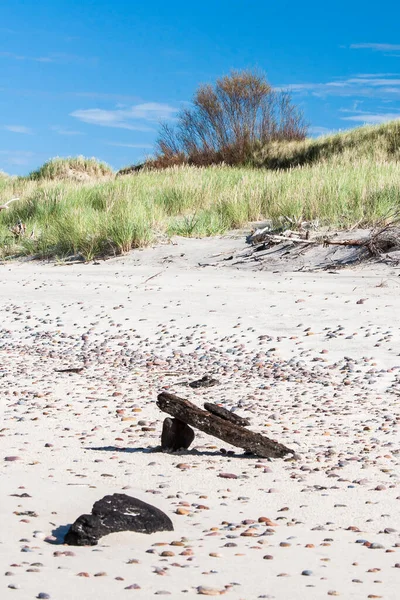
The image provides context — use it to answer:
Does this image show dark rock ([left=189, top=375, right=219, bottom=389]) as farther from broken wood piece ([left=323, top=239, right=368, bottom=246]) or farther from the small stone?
broken wood piece ([left=323, top=239, right=368, bottom=246])

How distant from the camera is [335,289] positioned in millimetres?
9750

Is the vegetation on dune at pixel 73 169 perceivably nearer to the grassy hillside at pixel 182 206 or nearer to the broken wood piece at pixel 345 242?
the grassy hillside at pixel 182 206

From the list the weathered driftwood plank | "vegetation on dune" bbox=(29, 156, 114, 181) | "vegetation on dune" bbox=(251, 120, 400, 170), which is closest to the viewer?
the weathered driftwood plank

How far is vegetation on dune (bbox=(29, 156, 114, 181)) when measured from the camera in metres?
28.9

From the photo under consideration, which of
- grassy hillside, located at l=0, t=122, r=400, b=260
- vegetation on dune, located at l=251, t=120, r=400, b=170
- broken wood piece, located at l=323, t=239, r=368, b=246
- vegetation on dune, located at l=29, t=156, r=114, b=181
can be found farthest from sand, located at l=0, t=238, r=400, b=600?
vegetation on dune, located at l=29, t=156, r=114, b=181

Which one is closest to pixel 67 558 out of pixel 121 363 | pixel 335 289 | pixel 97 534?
pixel 97 534

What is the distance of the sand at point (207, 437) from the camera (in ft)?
9.68

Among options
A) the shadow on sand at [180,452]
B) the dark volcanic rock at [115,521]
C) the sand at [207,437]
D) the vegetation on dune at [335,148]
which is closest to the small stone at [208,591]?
the sand at [207,437]

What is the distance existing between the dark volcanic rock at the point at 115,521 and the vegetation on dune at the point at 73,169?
25753 millimetres

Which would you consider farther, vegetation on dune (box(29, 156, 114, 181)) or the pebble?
vegetation on dune (box(29, 156, 114, 181))

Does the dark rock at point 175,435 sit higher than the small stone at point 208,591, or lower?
higher

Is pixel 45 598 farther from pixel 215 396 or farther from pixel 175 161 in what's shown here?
pixel 175 161

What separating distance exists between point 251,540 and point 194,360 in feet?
13.1

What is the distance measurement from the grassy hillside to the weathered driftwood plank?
324 inches
